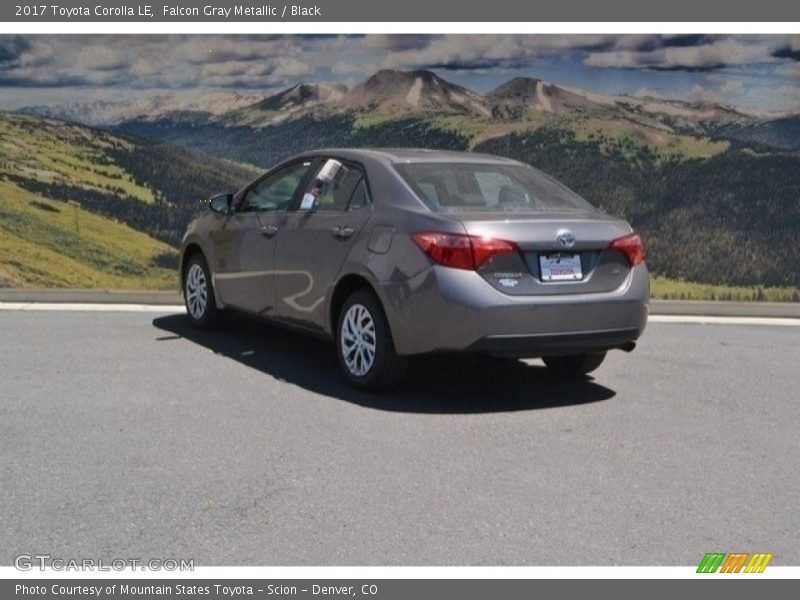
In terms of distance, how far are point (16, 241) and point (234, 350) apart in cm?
492

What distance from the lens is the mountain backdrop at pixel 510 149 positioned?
13.3 m

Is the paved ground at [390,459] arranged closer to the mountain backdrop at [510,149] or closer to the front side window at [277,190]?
the front side window at [277,190]

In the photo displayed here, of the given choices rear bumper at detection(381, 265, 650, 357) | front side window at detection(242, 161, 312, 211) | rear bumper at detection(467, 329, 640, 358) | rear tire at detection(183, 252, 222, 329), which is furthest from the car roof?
rear tire at detection(183, 252, 222, 329)

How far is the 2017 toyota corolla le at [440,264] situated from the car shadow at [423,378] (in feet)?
0.63

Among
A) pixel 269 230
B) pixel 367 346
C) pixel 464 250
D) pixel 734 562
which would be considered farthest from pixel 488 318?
pixel 734 562

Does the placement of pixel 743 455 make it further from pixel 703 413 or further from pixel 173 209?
pixel 173 209

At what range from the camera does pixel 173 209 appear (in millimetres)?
13539

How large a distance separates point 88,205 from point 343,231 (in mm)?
6566

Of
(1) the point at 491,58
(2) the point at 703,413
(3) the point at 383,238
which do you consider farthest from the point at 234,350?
(1) the point at 491,58

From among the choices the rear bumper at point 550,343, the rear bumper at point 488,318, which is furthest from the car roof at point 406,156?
the rear bumper at point 550,343

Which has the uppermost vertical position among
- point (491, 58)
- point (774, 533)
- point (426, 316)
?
point (491, 58)

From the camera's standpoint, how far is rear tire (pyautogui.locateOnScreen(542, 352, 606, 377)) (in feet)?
26.1

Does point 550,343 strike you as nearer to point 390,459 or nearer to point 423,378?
point 423,378

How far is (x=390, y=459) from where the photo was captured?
19.2 ft
